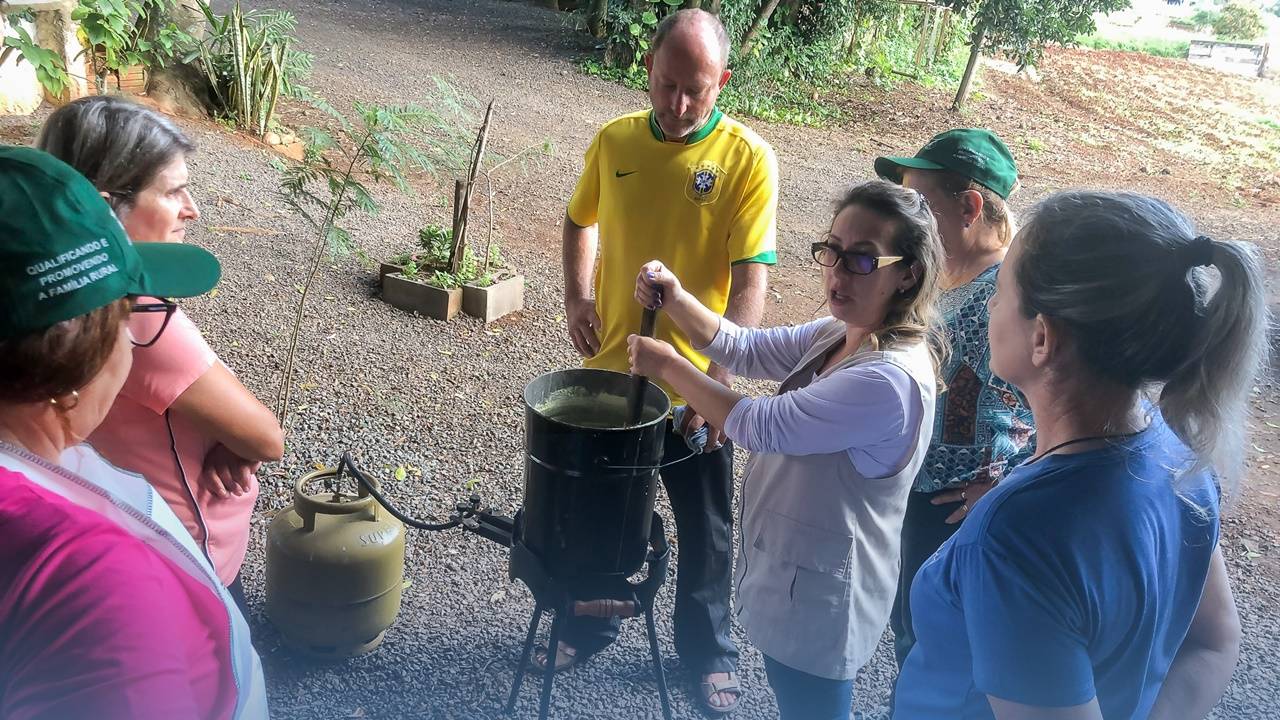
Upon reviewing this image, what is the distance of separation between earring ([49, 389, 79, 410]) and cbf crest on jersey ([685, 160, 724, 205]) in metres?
1.91

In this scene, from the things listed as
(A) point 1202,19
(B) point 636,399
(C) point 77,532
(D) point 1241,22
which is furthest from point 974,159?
(A) point 1202,19

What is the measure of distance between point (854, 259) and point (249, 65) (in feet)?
24.8

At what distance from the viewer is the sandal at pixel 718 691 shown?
286 cm

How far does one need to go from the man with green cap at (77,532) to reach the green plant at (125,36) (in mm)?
6428

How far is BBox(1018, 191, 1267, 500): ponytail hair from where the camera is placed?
1.21 meters

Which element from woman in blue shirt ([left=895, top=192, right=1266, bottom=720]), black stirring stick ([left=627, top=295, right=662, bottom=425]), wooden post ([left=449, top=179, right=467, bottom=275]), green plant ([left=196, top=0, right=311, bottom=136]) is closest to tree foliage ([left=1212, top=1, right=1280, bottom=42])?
green plant ([left=196, top=0, right=311, bottom=136])

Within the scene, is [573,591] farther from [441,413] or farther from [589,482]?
[441,413]

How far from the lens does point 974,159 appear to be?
2.24 meters

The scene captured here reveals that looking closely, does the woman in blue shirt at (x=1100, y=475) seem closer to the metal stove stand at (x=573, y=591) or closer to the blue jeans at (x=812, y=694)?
the blue jeans at (x=812, y=694)

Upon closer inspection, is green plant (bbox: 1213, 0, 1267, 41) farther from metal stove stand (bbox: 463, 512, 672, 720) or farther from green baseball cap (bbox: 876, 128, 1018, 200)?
metal stove stand (bbox: 463, 512, 672, 720)

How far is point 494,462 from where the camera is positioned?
4223 millimetres

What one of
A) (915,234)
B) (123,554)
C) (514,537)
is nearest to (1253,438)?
(915,234)

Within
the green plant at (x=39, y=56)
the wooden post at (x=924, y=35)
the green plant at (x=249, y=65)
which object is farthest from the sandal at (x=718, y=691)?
the wooden post at (x=924, y=35)

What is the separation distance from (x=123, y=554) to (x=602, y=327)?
2.04 metres
